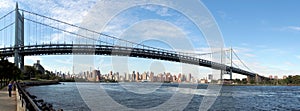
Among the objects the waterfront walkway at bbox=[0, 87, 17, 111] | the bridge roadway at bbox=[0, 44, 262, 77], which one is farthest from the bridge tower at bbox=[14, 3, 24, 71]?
the waterfront walkway at bbox=[0, 87, 17, 111]

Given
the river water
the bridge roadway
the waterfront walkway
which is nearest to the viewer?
Result: the waterfront walkway

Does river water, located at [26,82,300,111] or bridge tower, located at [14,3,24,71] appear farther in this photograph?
bridge tower, located at [14,3,24,71]

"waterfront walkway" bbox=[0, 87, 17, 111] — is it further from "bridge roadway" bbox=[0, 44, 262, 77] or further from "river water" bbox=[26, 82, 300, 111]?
"bridge roadway" bbox=[0, 44, 262, 77]

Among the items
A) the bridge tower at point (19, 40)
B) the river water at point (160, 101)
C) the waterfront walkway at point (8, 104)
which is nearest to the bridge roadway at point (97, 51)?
the bridge tower at point (19, 40)

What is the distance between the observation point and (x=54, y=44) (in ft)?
202

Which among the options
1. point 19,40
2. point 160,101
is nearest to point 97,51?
point 19,40

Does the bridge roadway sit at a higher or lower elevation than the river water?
higher

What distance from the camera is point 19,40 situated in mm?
65312

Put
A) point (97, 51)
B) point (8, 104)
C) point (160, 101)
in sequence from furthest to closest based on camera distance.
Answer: point (97, 51)
point (160, 101)
point (8, 104)

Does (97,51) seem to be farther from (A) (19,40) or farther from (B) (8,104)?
(B) (8,104)

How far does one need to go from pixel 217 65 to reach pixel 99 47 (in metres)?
34.1

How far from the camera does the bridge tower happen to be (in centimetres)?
6081

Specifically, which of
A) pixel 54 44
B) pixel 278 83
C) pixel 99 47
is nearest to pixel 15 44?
pixel 54 44

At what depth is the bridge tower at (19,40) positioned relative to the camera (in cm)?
6081
